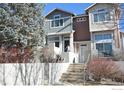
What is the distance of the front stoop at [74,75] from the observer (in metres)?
13.5

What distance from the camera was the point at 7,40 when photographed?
1368 centimetres

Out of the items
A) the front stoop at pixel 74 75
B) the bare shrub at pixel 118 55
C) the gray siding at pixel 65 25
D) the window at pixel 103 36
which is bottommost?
the front stoop at pixel 74 75

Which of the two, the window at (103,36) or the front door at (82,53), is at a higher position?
the window at (103,36)

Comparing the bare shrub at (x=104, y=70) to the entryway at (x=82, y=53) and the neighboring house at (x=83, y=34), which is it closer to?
the neighboring house at (x=83, y=34)

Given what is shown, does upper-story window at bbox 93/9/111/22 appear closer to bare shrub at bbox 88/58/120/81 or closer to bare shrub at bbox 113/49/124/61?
bare shrub at bbox 113/49/124/61

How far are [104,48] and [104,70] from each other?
336 inches

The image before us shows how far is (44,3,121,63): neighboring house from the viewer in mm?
21125

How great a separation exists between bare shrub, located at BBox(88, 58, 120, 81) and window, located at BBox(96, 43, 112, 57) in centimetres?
764

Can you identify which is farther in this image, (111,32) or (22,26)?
(111,32)

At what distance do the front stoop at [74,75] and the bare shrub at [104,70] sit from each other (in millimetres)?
973

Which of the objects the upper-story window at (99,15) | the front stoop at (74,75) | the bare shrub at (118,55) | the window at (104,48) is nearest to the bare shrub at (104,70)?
the front stoop at (74,75)

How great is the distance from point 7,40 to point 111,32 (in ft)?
36.9

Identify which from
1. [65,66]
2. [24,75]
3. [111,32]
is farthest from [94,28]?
[24,75]
